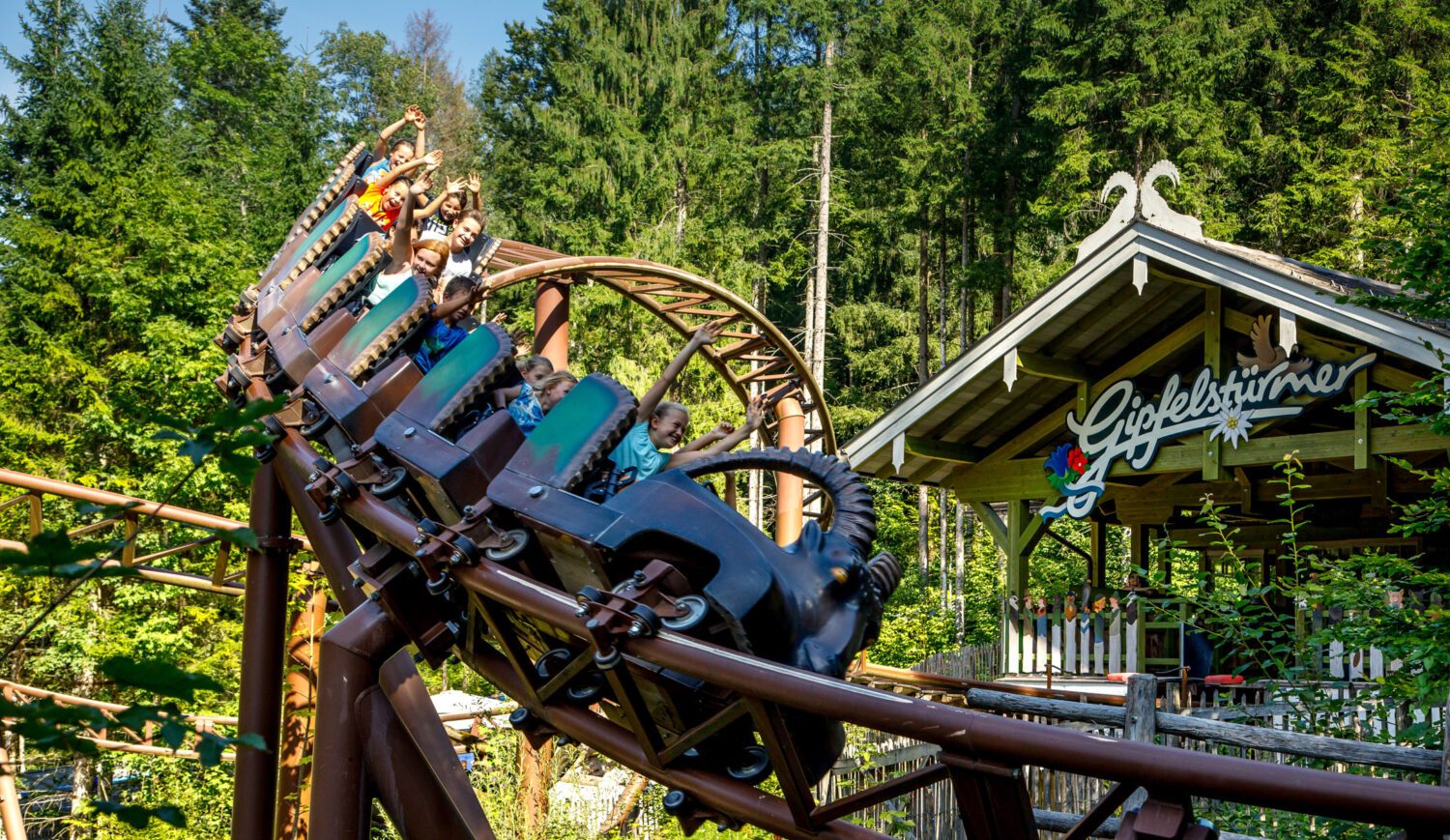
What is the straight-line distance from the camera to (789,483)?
30.5 ft

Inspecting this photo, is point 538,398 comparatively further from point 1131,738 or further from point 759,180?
point 759,180

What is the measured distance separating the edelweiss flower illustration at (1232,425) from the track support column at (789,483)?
294 cm

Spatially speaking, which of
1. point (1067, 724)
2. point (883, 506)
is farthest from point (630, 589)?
point (883, 506)

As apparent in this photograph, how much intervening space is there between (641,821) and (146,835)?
332 cm

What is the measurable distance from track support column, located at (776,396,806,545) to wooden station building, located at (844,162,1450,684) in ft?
1.84

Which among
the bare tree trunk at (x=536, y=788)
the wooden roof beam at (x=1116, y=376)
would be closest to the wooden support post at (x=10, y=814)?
the bare tree trunk at (x=536, y=788)

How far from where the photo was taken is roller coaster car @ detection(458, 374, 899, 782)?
8.32 feet

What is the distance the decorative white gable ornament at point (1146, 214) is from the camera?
837 centimetres

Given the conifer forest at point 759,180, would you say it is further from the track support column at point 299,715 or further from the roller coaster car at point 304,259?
the roller coaster car at point 304,259

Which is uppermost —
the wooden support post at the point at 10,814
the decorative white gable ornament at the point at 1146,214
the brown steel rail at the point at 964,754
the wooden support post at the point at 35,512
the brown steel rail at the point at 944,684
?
the decorative white gable ornament at the point at 1146,214

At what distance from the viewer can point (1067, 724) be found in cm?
584

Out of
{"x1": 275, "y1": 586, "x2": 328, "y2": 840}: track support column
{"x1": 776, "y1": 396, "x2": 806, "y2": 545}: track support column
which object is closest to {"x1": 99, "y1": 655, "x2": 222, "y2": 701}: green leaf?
{"x1": 275, "y1": 586, "x2": 328, "y2": 840}: track support column

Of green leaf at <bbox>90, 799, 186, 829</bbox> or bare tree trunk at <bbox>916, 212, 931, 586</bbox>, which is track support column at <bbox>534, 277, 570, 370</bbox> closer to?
green leaf at <bbox>90, 799, 186, 829</bbox>

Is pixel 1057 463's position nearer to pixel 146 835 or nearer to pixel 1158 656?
pixel 1158 656
